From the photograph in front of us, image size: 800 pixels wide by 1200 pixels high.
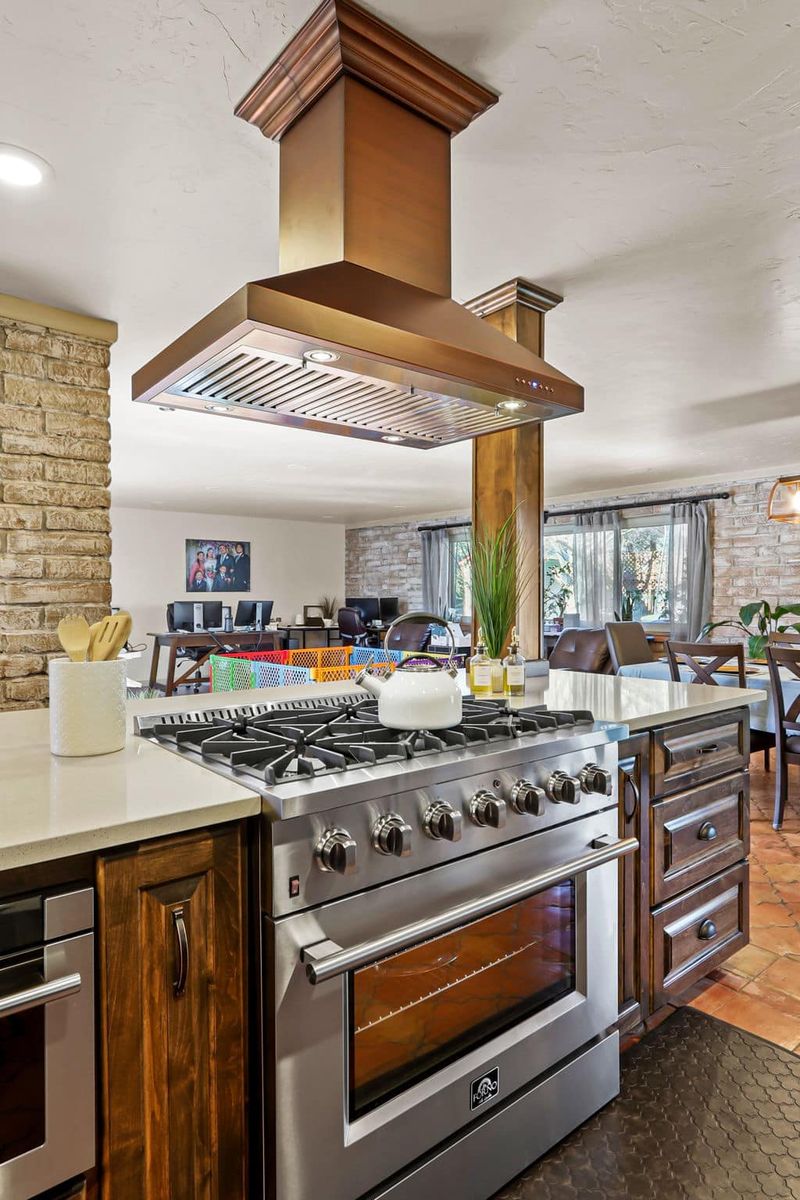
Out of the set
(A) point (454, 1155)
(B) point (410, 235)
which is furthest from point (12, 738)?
(B) point (410, 235)

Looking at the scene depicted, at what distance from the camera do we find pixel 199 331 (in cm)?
129

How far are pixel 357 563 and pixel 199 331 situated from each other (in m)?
10.2

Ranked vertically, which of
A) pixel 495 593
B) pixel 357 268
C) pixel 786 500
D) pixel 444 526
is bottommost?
pixel 495 593

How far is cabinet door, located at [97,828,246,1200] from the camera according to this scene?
930 millimetres

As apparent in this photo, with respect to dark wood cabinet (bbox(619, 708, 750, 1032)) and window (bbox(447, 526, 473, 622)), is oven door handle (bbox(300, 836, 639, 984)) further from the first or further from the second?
window (bbox(447, 526, 473, 622))

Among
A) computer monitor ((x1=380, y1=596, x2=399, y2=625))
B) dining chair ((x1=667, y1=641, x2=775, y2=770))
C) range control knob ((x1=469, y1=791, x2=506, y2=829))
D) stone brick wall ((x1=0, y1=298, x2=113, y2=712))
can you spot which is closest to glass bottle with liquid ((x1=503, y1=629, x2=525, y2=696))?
range control knob ((x1=469, y1=791, x2=506, y2=829))

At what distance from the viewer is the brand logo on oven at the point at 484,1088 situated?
4.13 ft

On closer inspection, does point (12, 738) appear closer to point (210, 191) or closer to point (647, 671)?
point (210, 191)

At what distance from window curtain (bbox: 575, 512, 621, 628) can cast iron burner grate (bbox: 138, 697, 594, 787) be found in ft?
20.5

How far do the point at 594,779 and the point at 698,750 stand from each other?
58 centimetres

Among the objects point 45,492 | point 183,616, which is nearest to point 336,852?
point 45,492

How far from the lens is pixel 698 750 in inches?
74.2

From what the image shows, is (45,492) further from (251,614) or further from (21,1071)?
(251,614)

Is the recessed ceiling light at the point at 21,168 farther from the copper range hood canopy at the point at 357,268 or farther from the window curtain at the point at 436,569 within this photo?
the window curtain at the point at 436,569
